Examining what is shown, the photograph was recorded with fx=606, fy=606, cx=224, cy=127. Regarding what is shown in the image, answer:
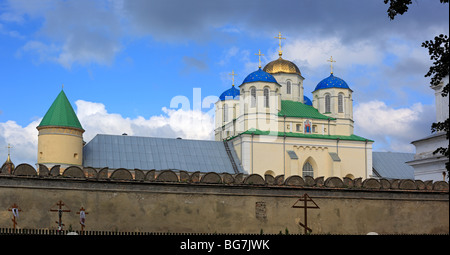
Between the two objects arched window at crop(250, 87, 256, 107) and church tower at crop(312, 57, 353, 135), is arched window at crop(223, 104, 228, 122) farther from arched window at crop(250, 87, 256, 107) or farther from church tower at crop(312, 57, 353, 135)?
church tower at crop(312, 57, 353, 135)

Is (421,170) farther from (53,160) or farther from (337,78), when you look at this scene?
(53,160)

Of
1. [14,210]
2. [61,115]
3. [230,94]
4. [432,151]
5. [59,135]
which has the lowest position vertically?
[14,210]

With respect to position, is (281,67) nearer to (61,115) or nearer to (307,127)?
(307,127)

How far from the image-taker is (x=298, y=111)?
219 feet

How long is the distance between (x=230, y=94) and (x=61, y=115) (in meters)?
27.3

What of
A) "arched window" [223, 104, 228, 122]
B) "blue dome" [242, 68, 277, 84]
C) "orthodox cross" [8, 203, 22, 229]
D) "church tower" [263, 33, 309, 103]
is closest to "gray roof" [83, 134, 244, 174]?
"blue dome" [242, 68, 277, 84]

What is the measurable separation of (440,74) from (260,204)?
15.1 metres

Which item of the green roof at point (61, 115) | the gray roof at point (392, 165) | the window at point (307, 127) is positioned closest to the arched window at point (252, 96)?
the window at point (307, 127)

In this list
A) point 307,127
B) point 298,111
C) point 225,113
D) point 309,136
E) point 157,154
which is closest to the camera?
point 157,154

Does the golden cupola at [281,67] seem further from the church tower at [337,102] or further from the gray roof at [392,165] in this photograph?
the gray roof at [392,165]

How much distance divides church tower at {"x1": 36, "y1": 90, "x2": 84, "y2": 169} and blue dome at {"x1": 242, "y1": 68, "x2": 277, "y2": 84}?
2058 centimetres

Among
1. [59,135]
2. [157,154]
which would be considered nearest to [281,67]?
[157,154]

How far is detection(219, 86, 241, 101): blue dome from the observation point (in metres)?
73.8
